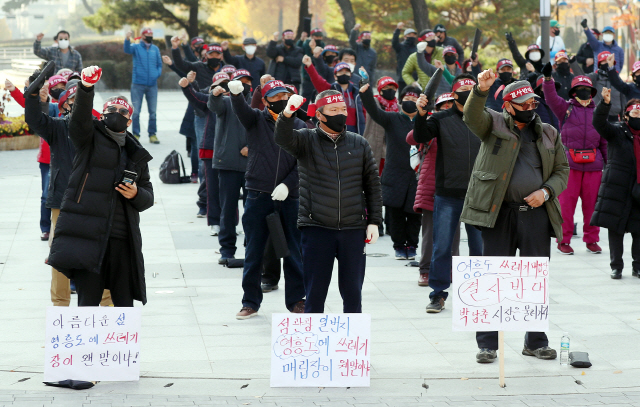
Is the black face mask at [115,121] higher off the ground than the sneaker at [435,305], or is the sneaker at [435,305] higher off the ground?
the black face mask at [115,121]

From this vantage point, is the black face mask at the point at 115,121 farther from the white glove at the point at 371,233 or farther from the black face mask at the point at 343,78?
the black face mask at the point at 343,78

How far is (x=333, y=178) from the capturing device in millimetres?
6844

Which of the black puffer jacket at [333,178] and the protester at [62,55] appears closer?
the black puffer jacket at [333,178]

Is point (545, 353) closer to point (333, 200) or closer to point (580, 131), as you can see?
point (333, 200)

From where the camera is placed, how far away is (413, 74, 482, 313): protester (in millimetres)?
8344

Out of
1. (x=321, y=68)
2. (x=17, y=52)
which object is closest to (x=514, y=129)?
(x=321, y=68)

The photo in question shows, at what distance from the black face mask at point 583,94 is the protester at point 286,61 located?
7929 millimetres

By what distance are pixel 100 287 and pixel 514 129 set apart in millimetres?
3299

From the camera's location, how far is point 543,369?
22.6 ft

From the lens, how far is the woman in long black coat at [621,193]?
995 cm

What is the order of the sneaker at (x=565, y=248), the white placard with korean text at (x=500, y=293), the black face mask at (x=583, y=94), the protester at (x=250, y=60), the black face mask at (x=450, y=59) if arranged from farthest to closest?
the protester at (x=250, y=60), the black face mask at (x=450, y=59), the sneaker at (x=565, y=248), the black face mask at (x=583, y=94), the white placard with korean text at (x=500, y=293)

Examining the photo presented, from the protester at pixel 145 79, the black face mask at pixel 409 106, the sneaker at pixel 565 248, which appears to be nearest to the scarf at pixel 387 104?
the black face mask at pixel 409 106

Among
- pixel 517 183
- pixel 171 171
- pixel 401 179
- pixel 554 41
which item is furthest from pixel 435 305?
pixel 554 41

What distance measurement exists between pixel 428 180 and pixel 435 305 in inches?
53.8
